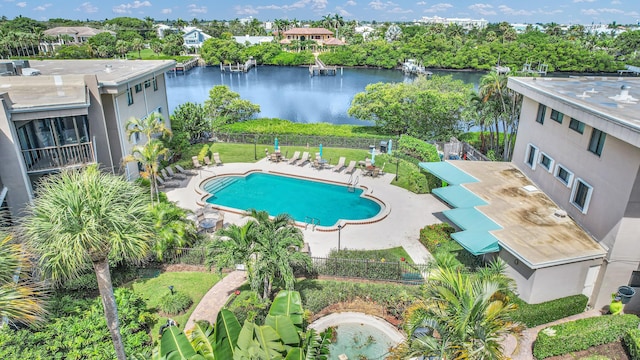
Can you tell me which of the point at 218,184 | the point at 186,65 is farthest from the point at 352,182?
the point at 186,65

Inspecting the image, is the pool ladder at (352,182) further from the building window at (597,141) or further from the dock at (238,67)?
the dock at (238,67)

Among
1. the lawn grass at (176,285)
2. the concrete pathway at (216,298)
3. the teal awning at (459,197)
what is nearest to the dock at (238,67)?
the teal awning at (459,197)

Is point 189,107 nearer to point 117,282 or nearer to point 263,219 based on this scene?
point 117,282

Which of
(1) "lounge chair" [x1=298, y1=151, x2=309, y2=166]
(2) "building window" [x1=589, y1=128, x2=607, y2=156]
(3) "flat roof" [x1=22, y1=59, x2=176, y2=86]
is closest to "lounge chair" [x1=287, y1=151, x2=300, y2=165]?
(1) "lounge chair" [x1=298, y1=151, x2=309, y2=166]

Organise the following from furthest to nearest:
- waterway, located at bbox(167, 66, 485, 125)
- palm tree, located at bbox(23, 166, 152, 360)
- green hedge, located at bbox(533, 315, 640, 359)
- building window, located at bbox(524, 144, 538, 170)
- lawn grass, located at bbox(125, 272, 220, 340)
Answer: waterway, located at bbox(167, 66, 485, 125), building window, located at bbox(524, 144, 538, 170), lawn grass, located at bbox(125, 272, 220, 340), green hedge, located at bbox(533, 315, 640, 359), palm tree, located at bbox(23, 166, 152, 360)

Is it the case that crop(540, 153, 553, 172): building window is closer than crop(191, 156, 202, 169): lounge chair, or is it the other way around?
crop(540, 153, 553, 172): building window

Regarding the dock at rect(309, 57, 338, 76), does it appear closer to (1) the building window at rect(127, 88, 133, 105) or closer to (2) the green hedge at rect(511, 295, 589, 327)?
(1) the building window at rect(127, 88, 133, 105)

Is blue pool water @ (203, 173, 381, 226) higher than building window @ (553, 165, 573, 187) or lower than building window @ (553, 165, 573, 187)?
lower
